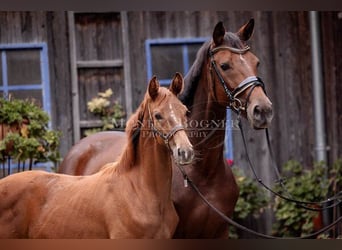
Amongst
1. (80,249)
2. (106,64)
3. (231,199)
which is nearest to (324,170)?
(231,199)

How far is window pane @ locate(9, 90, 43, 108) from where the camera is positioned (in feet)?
12.7

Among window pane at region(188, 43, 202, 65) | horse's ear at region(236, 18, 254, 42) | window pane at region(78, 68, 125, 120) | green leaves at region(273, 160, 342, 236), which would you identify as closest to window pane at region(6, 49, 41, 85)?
window pane at region(78, 68, 125, 120)

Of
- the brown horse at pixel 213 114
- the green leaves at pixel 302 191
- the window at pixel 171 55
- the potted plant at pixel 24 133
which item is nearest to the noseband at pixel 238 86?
the brown horse at pixel 213 114

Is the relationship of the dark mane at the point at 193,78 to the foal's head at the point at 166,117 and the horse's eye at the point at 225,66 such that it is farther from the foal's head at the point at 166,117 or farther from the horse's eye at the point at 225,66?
the foal's head at the point at 166,117

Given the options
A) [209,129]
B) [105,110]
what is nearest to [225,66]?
[209,129]

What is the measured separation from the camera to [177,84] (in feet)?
10.3

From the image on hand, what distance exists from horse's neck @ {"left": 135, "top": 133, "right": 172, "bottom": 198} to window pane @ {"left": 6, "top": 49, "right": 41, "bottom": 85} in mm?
1054

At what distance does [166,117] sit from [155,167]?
0.24m

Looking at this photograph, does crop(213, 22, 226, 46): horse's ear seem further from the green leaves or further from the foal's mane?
the green leaves

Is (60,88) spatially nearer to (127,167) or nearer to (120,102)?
(120,102)

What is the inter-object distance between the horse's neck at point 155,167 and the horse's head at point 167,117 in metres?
0.07

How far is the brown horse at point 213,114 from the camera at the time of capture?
10.6ft

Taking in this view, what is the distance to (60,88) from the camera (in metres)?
4.15

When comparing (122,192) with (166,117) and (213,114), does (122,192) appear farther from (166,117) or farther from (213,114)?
(213,114)
